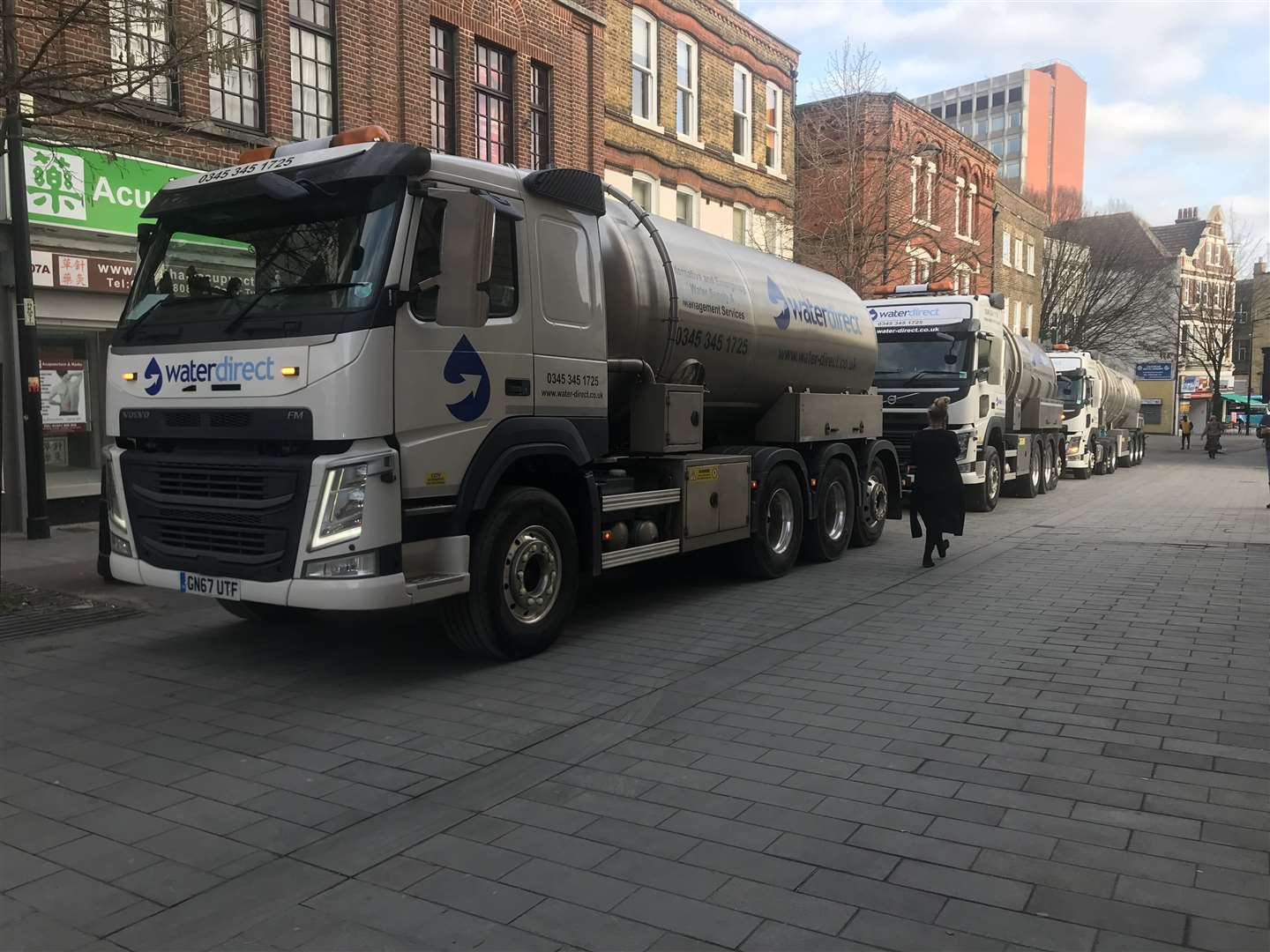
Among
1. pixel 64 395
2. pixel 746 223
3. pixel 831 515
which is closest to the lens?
pixel 831 515

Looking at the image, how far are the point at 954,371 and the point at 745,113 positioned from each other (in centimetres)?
1341

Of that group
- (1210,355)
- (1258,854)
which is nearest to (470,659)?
(1258,854)

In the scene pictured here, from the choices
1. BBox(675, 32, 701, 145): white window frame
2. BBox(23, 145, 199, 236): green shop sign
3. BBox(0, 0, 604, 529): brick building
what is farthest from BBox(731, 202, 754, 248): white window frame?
BBox(23, 145, 199, 236): green shop sign

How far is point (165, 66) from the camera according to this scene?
782 centimetres

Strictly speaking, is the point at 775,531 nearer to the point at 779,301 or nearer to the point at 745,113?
the point at 779,301

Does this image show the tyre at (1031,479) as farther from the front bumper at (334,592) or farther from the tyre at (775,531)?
the front bumper at (334,592)

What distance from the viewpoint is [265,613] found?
7922mm

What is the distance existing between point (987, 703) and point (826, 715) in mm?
968

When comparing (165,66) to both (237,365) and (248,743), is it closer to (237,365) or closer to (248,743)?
(237,365)

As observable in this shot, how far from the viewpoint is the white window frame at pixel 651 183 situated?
22641 millimetres

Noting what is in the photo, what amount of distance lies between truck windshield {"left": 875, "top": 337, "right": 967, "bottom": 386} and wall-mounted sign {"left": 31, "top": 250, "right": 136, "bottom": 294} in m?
10.3

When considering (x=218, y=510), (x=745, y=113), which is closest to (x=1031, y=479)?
(x=745, y=113)

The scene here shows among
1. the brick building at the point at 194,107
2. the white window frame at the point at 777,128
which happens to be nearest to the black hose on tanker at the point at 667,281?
the brick building at the point at 194,107

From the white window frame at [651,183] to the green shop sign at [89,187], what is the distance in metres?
11.1
